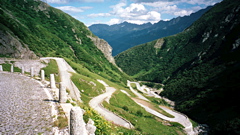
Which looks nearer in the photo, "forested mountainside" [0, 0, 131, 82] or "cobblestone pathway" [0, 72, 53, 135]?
"cobblestone pathway" [0, 72, 53, 135]

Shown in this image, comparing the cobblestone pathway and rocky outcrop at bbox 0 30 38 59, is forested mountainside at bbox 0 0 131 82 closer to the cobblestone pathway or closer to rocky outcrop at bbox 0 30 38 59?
rocky outcrop at bbox 0 30 38 59

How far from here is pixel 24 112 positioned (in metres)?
16.1

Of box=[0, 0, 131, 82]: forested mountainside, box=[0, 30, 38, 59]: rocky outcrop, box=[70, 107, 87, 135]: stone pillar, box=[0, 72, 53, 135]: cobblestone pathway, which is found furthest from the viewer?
box=[0, 0, 131, 82]: forested mountainside

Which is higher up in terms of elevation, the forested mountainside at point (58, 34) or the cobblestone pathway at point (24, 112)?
the forested mountainside at point (58, 34)

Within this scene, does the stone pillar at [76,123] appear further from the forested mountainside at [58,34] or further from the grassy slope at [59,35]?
the forested mountainside at [58,34]

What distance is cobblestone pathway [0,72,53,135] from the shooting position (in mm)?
12930

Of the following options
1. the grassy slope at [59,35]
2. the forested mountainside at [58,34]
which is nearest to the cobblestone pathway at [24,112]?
the grassy slope at [59,35]

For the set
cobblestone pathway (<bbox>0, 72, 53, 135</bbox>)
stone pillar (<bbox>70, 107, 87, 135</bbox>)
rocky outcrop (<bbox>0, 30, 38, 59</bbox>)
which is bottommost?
cobblestone pathway (<bbox>0, 72, 53, 135</bbox>)

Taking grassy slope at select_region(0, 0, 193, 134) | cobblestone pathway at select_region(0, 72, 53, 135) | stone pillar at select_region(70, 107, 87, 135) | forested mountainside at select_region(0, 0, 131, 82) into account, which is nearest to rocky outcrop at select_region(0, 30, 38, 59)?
cobblestone pathway at select_region(0, 72, 53, 135)

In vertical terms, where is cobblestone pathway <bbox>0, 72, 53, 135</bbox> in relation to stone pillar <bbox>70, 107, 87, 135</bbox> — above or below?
below

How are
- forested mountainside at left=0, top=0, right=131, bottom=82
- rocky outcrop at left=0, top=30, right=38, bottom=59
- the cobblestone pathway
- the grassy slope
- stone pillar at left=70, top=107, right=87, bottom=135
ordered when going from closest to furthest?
stone pillar at left=70, top=107, right=87, bottom=135 < the cobblestone pathway < rocky outcrop at left=0, top=30, right=38, bottom=59 < the grassy slope < forested mountainside at left=0, top=0, right=131, bottom=82

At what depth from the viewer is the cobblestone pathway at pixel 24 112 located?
1293 centimetres

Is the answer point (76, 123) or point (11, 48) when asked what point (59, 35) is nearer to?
point (11, 48)

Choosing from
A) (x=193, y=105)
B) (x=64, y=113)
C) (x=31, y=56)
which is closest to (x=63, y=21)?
(x=31, y=56)
